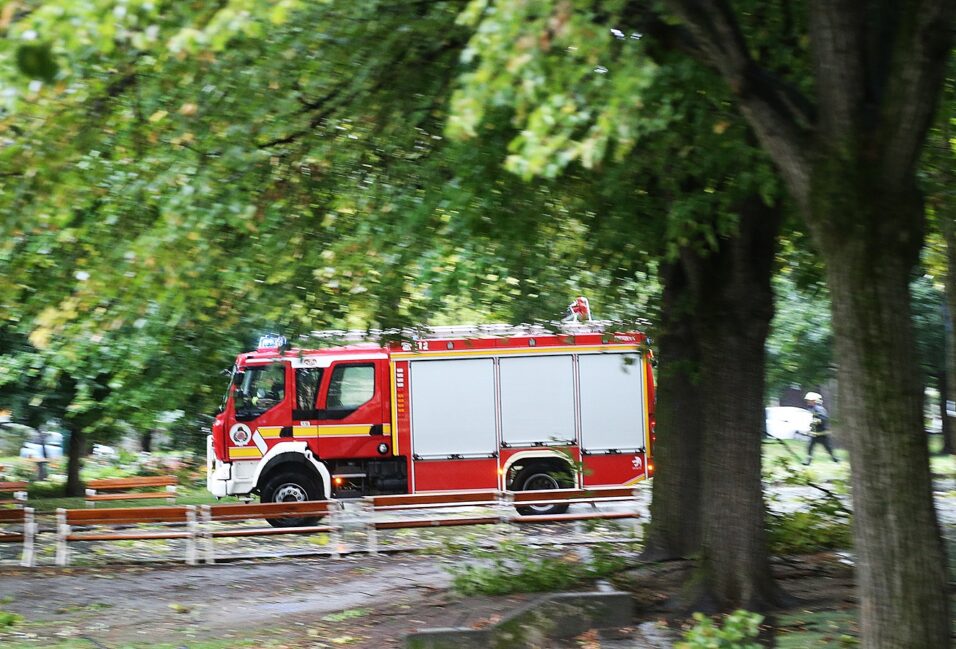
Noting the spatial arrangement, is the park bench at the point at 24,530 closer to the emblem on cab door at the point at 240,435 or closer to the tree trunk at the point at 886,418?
the emblem on cab door at the point at 240,435

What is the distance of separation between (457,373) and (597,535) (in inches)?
166

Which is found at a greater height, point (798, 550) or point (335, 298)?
point (335, 298)

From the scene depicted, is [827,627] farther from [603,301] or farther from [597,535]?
[597,535]

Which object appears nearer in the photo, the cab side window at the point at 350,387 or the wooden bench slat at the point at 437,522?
the wooden bench slat at the point at 437,522

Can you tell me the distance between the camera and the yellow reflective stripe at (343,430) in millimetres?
18953

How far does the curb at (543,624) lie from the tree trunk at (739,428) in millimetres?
793

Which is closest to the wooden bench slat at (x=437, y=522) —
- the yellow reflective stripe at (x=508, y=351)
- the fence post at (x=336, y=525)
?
the fence post at (x=336, y=525)

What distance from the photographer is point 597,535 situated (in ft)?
55.5

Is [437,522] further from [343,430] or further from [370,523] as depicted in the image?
[343,430]

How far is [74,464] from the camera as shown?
1008 inches

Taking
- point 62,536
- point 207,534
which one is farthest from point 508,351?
point 62,536

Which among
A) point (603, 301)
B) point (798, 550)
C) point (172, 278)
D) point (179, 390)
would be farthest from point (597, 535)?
point (172, 278)

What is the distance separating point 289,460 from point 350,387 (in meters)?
1.60

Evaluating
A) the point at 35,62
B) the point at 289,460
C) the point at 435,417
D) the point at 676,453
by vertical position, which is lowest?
the point at 289,460
